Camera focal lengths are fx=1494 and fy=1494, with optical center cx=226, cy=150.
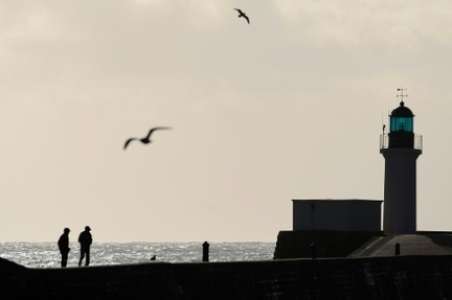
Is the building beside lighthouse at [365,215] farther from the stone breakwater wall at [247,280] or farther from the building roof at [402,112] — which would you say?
the stone breakwater wall at [247,280]

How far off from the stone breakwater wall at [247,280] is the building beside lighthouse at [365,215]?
569 inches

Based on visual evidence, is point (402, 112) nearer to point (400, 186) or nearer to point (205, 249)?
point (400, 186)

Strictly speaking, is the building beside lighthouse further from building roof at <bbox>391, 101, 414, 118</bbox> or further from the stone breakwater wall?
the stone breakwater wall

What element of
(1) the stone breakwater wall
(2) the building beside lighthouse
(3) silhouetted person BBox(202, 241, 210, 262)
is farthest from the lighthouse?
(3) silhouetted person BBox(202, 241, 210, 262)

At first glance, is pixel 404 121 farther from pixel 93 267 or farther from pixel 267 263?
pixel 93 267

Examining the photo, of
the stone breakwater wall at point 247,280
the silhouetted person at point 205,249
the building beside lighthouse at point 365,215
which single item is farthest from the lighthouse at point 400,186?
the silhouetted person at point 205,249

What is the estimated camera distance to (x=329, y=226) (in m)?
64.4

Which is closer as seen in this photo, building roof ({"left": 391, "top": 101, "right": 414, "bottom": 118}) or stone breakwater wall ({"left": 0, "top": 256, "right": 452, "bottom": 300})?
stone breakwater wall ({"left": 0, "top": 256, "right": 452, "bottom": 300})

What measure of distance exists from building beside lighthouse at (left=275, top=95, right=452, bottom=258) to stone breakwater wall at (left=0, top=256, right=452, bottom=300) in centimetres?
1446

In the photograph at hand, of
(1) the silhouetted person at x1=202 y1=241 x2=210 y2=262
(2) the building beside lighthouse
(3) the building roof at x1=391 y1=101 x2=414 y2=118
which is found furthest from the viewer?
(3) the building roof at x1=391 y1=101 x2=414 y2=118

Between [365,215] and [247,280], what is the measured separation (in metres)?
32.2

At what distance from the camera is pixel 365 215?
214 feet

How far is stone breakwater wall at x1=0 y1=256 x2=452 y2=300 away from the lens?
2559cm

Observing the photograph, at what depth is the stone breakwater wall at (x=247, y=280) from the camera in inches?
1007
